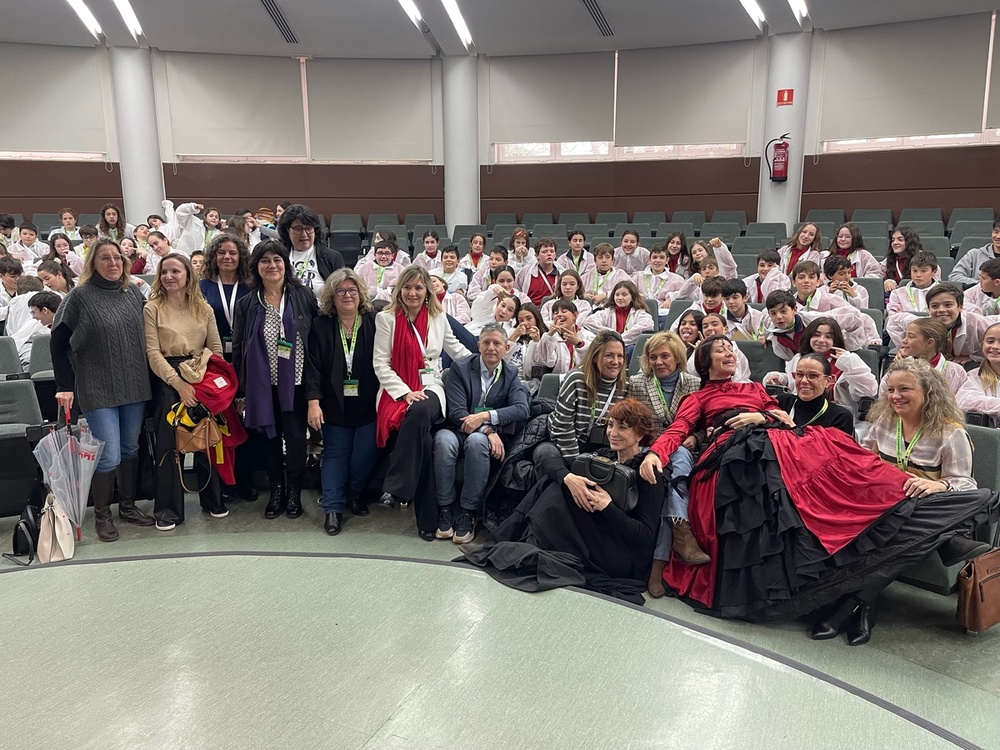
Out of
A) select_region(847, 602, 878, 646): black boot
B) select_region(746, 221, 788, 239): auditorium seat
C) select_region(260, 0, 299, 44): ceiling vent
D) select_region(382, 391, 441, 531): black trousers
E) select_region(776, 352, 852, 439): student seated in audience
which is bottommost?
select_region(847, 602, 878, 646): black boot

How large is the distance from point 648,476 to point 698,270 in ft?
13.1

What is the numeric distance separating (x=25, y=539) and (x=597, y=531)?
2.40 meters

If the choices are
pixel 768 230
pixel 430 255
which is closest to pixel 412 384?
pixel 430 255

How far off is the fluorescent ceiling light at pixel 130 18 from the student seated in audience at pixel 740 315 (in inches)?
339

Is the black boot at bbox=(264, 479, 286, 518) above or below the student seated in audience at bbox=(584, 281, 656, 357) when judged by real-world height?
below

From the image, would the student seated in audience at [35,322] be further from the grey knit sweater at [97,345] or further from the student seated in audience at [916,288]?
the student seated in audience at [916,288]

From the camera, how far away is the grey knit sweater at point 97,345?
297 cm

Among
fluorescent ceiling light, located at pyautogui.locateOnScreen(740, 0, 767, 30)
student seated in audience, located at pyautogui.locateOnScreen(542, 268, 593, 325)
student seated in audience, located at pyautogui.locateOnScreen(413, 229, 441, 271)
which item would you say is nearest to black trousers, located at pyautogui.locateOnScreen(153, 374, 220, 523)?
student seated in audience, located at pyautogui.locateOnScreen(542, 268, 593, 325)

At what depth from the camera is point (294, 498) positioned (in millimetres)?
3463

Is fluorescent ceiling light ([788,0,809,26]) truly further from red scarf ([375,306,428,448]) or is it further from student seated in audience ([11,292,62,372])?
student seated in audience ([11,292,62,372])

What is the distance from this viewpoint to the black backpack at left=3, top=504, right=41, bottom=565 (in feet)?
9.40

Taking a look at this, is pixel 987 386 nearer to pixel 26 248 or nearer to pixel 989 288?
pixel 989 288

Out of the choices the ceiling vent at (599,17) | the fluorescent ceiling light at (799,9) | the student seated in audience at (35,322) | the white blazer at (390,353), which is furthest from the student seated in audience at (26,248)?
the fluorescent ceiling light at (799,9)

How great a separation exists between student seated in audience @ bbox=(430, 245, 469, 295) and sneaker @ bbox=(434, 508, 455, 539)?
3659 millimetres
